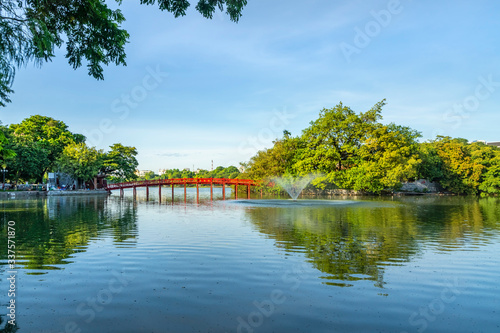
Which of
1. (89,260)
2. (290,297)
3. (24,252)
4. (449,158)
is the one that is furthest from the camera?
(449,158)

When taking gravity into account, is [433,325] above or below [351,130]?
below

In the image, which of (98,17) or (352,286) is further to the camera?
(352,286)

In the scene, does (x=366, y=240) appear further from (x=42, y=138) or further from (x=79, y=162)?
(x=42, y=138)

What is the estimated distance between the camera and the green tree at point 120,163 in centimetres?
5807

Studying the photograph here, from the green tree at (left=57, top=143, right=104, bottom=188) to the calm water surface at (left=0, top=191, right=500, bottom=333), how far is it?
145ft

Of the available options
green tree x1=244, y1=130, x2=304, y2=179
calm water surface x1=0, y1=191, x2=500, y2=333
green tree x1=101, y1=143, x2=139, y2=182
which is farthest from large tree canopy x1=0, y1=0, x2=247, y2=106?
green tree x1=101, y1=143, x2=139, y2=182

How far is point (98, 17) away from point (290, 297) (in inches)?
224

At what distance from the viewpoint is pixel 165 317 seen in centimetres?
484

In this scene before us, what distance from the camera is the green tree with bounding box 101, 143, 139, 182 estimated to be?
191 ft

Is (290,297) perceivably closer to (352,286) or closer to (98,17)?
(352,286)

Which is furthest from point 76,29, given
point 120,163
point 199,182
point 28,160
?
point 120,163

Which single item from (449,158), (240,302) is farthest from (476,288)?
(449,158)

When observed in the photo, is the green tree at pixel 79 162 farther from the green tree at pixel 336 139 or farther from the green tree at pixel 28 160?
the green tree at pixel 336 139

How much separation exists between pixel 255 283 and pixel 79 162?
5284cm
